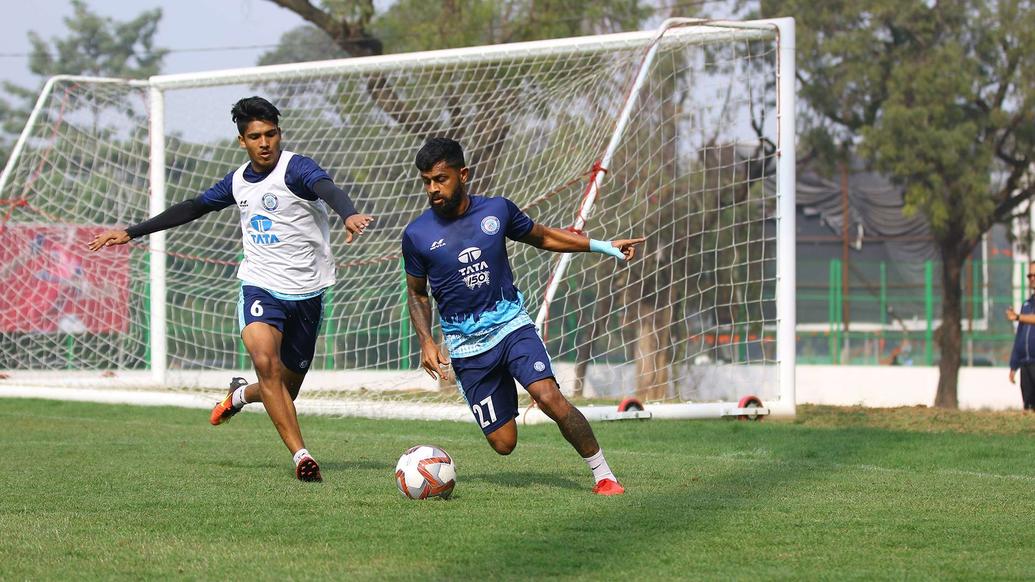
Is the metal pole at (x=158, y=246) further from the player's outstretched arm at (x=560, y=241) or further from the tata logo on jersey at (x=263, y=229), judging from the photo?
the player's outstretched arm at (x=560, y=241)

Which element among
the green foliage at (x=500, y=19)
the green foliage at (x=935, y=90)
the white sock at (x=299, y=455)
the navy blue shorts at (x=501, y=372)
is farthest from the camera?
the green foliage at (x=500, y=19)

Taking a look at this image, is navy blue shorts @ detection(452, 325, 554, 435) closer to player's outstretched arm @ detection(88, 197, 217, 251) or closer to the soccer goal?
player's outstretched arm @ detection(88, 197, 217, 251)

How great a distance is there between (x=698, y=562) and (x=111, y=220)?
12.6m

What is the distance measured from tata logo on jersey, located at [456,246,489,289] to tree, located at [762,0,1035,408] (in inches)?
584

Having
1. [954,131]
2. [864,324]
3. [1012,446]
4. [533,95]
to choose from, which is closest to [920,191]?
[954,131]

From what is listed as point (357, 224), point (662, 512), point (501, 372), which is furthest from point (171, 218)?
point (662, 512)

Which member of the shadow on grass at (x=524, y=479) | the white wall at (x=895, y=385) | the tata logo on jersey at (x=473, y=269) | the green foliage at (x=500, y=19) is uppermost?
the green foliage at (x=500, y=19)

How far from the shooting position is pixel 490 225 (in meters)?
6.62

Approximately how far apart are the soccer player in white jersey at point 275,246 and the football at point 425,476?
102cm

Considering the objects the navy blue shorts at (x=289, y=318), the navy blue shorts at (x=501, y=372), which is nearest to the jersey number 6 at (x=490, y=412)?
the navy blue shorts at (x=501, y=372)

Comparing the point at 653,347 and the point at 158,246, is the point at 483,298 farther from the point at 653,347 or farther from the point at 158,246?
the point at 158,246

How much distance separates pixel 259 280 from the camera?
7547 millimetres

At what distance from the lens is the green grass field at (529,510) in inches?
187

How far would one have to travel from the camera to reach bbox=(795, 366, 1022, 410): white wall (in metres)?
22.8
